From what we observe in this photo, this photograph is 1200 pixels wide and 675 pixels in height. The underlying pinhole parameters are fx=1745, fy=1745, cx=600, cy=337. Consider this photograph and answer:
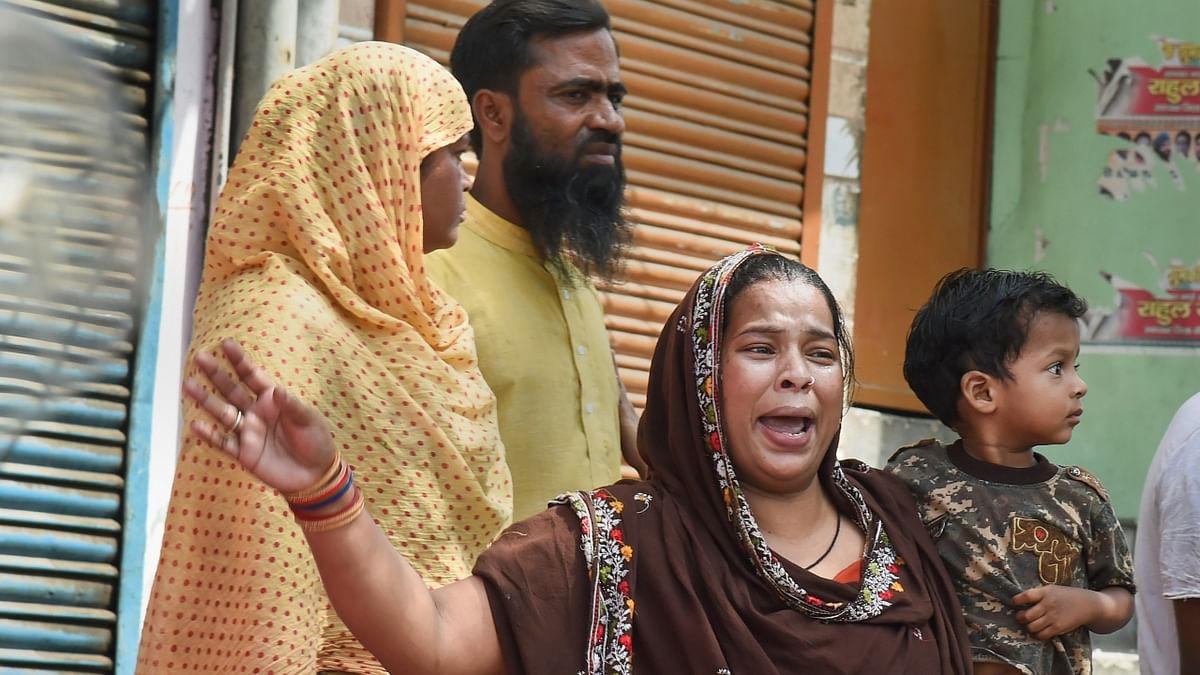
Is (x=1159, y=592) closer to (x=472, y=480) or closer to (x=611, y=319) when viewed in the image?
(x=472, y=480)

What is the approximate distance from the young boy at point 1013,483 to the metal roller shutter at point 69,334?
1976 millimetres

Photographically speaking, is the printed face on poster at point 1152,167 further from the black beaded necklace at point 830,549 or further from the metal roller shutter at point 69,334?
the black beaded necklace at point 830,549

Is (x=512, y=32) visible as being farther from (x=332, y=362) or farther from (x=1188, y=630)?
(x=1188, y=630)

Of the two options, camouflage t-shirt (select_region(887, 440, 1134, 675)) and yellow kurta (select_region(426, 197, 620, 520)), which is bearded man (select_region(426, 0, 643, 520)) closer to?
yellow kurta (select_region(426, 197, 620, 520))

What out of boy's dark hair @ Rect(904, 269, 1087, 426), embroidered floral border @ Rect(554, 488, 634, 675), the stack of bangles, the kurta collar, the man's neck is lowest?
embroidered floral border @ Rect(554, 488, 634, 675)

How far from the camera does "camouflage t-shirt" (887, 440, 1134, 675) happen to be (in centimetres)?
286

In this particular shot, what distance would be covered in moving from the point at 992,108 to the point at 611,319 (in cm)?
199

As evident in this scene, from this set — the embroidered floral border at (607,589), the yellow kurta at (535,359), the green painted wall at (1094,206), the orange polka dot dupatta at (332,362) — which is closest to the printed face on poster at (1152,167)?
the green painted wall at (1094,206)

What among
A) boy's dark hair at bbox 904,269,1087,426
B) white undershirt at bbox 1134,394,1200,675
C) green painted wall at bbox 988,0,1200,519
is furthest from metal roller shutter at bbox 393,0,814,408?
boy's dark hair at bbox 904,269,1087,426

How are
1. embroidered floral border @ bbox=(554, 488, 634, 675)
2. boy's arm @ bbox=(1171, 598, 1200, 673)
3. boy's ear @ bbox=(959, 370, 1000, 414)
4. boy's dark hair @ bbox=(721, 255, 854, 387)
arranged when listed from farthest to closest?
boy's arm @ bbox=(1171, 598, 1200, 673)
boy's ear @ bbox=(959, 370, 1000, 414)
boy's dark hair @ bbox=(721, 255, 854, 387)
embroidered floral border @ bbox=(554, 488, 634, 675)

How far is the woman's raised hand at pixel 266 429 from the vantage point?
2.10 meters

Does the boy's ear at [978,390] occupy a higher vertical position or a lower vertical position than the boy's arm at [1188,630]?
higher

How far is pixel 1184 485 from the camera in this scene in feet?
11.3

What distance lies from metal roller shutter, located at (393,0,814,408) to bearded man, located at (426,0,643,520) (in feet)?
4.26
